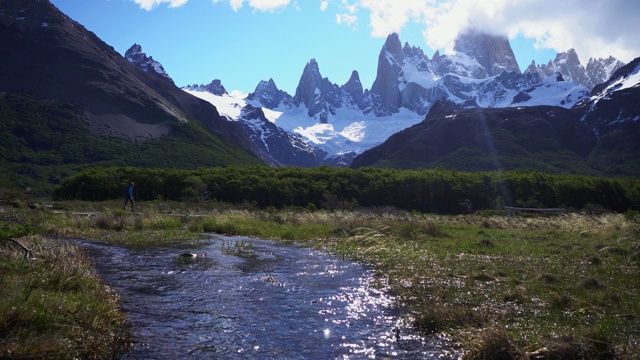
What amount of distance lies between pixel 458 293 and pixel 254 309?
6.73 metres

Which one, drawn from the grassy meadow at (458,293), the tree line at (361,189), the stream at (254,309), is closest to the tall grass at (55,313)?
the grassy meadow at (458,293)

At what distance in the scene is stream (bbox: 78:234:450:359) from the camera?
420 inches

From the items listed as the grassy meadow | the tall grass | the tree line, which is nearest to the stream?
the tall grass

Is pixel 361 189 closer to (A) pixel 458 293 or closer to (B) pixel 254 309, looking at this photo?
(A) pixel 458 293

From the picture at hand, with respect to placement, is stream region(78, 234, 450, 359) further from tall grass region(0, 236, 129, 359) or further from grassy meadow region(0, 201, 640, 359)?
grassy meadow region(0, 201, 640, 359)

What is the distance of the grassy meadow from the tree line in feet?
154

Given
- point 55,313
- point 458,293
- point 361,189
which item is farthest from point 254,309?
point 361,189

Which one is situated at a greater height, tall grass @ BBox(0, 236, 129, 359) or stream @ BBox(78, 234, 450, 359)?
tall grass @ BBox(0, 236, 129, 359)

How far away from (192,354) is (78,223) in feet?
89.1

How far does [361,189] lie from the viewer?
8925cm

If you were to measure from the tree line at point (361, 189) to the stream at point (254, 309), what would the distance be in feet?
177

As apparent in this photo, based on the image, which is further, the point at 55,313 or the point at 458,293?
the point at 458,293

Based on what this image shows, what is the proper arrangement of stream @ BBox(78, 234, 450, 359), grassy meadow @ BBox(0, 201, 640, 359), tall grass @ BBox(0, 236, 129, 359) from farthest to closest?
stream @ BBox(78, 234, 450, 359) → grassy meadow @ BBox(0, 201, 640, 359) → tall grass @ BBox(0, 236, 129, 359)

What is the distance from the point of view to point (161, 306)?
13523 millimetres
